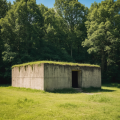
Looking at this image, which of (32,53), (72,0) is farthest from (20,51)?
(72,0)

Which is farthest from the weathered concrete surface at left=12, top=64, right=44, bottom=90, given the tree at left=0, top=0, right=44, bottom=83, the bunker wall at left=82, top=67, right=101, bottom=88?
the tree at left=0, top=0, right=44, bottom=83

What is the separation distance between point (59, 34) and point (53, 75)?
24269 millimetres

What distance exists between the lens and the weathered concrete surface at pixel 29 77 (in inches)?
592

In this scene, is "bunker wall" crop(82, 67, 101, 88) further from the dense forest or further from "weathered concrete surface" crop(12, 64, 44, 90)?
the dense forest

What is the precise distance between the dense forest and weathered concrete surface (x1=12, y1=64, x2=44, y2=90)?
28.7 feet

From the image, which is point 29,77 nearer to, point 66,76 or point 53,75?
point 53,75

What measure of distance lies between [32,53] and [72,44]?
1322cm

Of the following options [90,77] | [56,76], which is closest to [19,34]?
[56,76]

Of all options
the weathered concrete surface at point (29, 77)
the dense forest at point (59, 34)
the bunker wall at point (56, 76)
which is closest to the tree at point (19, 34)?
the dense forest at point (59, 34)

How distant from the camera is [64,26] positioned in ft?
139

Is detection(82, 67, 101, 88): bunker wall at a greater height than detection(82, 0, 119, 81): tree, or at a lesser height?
lesser

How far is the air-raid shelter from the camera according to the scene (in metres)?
15.0

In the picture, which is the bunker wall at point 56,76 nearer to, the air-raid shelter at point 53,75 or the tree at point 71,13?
the air-raid shelter at point 53,75

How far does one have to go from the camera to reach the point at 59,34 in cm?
3834
